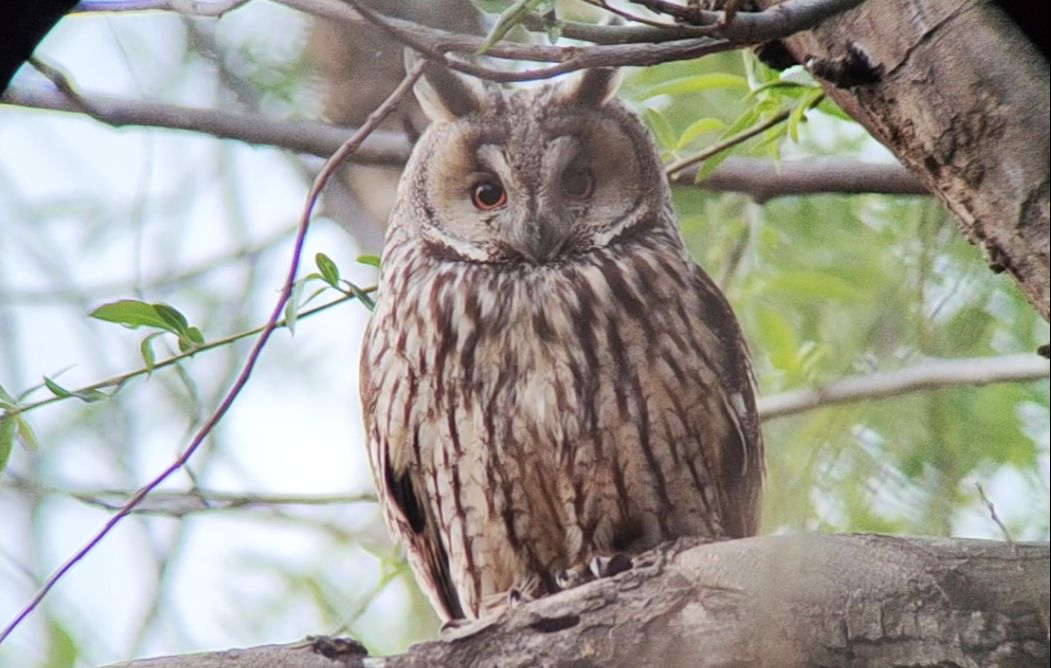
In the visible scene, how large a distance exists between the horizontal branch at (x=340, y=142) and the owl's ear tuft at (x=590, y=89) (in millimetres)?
232

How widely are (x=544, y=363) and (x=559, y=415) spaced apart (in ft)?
0.37

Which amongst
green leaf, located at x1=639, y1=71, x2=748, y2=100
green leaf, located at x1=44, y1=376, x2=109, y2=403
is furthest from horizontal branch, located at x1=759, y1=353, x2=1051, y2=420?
green leaf, located at x1=44, y1=376, x2=109, y2=403

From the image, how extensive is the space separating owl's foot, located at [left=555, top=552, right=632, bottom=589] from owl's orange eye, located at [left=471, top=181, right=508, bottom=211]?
30.4 inches

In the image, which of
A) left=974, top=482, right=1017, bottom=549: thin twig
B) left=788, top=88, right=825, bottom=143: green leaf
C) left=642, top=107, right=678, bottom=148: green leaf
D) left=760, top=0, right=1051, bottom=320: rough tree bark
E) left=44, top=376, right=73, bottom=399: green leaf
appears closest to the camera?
left=974, top=482, right=1017, bottom=549: thin twig

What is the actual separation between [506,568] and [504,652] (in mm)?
744

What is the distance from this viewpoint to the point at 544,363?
2.35 m

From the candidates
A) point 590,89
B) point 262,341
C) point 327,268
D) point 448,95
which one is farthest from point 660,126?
point 262,341

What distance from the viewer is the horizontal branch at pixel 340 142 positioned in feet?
6.45

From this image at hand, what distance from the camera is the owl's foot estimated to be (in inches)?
86.8

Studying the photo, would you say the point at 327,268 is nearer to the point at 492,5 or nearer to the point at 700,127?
the point at 492,5

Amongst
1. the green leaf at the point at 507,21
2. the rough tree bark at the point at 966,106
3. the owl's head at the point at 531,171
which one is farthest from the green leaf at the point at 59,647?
the rough tree bark at the point at 966,106

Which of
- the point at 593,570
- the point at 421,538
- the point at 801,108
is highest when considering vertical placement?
the point at 801,108

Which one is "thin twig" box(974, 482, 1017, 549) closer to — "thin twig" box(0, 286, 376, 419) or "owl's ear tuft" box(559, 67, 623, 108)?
"thin twig" box(0, 286, 376, 419)

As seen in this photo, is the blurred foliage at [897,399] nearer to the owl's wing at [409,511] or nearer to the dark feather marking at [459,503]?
the dark feather marking at [459,503]
